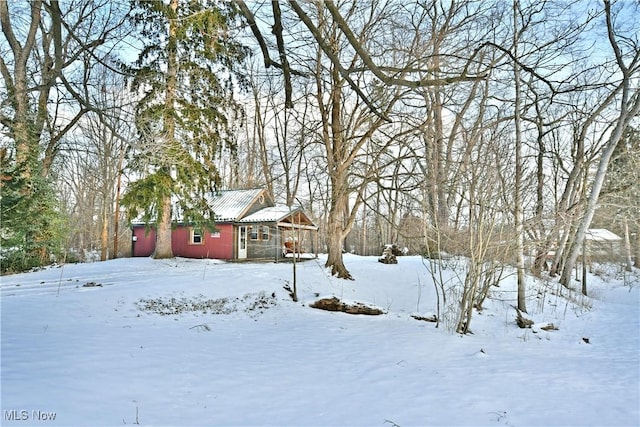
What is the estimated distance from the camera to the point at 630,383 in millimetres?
4613

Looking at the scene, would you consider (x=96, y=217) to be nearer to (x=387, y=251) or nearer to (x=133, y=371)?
(x=387, y=251)

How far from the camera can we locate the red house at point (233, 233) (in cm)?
1964

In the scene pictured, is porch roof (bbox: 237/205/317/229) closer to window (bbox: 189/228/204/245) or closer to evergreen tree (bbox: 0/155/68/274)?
window (bbox: 189/228/204/245)

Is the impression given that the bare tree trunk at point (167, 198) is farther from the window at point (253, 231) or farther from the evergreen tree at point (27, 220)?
the window at point (253, 231)

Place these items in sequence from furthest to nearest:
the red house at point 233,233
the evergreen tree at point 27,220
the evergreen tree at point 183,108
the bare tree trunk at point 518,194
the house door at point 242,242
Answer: the house door at point 242,242 < the red house at point 233,233 < the evergreen tree at point 183,108 < the evergreen tree at point 27,220 < the bare tree trunk at point 518,194

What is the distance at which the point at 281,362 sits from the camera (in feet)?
16.7

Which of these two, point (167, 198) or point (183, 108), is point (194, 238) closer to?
point (167, 198)

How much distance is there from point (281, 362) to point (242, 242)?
1565cm

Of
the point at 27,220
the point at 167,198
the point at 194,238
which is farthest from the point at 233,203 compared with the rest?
the point at 27,220

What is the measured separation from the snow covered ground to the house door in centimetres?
983

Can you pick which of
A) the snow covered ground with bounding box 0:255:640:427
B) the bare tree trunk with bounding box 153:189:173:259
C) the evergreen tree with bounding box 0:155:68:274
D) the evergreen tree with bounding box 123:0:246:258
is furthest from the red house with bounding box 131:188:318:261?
the snow covered ground with bounding box 0:255:640:427

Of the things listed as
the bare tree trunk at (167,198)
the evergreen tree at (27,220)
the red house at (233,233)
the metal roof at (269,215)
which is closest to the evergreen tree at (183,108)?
the bare tree trunk at (167,198)

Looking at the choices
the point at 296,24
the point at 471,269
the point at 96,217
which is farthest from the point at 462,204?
the point at 96,217

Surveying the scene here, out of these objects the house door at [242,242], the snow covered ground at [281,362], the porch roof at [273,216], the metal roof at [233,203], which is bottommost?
the snow covered ground at [281,362]
